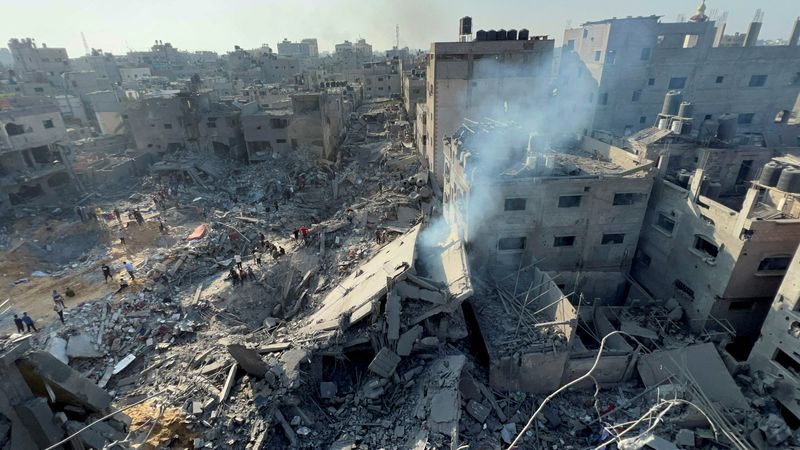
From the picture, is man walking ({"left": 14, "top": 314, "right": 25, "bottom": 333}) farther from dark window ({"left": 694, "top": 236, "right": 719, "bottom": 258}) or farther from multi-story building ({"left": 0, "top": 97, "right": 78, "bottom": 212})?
dark window ({"left": 694, "top": 236, "right": 719, "bottom": 258})

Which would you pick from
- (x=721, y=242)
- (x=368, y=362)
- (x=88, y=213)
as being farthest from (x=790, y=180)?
(x=88, y=213)

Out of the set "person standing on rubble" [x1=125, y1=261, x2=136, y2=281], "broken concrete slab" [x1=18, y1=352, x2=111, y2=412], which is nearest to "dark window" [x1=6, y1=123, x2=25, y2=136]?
"person standing on rubble" [x1=125, y1=261, x2=136, y2=281]

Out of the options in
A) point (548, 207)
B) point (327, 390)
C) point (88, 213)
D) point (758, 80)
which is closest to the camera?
point (327, 390)

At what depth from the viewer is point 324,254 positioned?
2139 centimetres

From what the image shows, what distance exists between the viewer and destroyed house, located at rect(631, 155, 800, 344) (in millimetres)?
14812

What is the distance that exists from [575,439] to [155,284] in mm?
19842

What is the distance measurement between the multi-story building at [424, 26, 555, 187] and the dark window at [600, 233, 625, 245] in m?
13.1

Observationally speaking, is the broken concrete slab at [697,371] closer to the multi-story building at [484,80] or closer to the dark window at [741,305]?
the dark window at [741,305]

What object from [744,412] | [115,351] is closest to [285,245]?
[115,351]

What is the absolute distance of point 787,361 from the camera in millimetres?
13477

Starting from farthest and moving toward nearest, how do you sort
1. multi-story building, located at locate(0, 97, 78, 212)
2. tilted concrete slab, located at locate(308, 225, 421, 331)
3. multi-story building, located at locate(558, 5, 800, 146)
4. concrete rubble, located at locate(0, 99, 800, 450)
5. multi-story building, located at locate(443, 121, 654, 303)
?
multi-story building, located at locate(558, 5, 800, 146) → multi-story building, located at locate(0, 97, 78, 212) → multi-story building, located at locate(443, 121, 654, 303) → tilted concrete slab, located at locate(308, 225, 421, 331) → concrete rubble, located at locate(0, 99, 800, 450)

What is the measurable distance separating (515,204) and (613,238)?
566 cm

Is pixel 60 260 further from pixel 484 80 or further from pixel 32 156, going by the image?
pixel 484 80

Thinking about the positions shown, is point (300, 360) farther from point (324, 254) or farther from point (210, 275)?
point (210, 275)
